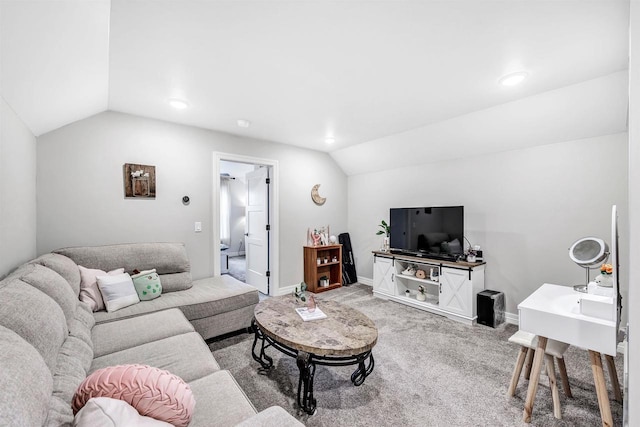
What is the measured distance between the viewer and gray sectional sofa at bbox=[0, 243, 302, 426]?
897 millimetres

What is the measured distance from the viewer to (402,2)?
1469 mm

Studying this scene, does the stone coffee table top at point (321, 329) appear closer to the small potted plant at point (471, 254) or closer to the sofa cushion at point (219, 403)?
the sofa cushion at point (219, 403)

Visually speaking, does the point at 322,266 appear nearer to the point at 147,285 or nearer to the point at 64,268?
the point at 147,285

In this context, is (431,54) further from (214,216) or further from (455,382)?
(214,216)

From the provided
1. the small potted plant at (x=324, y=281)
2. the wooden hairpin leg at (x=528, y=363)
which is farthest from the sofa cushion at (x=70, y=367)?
the small potted plant at (x=324, y=281)

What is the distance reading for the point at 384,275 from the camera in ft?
13.9

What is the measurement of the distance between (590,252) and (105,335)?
136 inches

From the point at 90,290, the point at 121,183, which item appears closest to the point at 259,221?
the point at 121,183

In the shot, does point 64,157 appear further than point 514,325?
No

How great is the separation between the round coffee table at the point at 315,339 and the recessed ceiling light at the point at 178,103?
7.09ft

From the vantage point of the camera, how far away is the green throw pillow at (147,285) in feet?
8.68

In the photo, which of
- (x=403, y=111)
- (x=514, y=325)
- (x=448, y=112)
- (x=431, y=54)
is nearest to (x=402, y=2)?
(x=431, y=54)

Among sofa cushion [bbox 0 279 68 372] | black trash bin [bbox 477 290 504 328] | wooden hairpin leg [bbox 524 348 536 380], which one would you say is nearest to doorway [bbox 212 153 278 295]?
sofa cushion [bbox 0 279 68 372]

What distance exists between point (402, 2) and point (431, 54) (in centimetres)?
59
